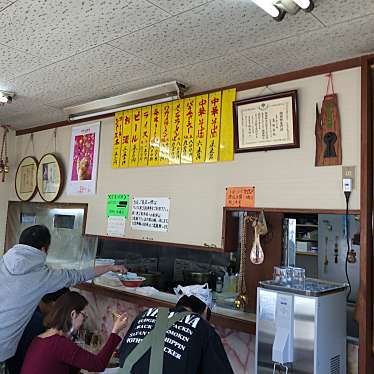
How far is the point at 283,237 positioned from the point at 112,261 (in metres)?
1.69

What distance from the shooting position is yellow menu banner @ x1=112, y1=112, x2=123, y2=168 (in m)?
3.27

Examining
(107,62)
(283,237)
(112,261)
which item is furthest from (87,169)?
(283,237)

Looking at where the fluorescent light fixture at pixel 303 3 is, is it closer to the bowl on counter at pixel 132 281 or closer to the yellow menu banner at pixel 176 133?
the yellow menu banner at pixel 176 133

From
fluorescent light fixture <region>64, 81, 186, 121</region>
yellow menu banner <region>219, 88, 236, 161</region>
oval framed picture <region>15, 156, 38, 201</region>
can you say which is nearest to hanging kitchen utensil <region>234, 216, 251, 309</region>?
yellow menu banner <region>219, 88, 236, 161</region>

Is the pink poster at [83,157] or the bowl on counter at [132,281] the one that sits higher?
the pink poster at [83,157]

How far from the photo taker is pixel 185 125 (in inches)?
110

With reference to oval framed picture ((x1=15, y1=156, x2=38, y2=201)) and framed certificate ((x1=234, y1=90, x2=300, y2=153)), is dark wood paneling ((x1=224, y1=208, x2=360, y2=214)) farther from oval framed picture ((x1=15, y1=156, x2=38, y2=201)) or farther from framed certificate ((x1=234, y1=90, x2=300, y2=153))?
oval framed picture ((x1=15, y1=156, x2=38, y2=201))

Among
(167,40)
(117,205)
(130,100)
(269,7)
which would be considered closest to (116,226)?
(117,205)

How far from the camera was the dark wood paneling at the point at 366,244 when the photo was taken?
6.29 feet

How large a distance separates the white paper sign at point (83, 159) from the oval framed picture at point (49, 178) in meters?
0.13

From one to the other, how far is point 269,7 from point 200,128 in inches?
45.8

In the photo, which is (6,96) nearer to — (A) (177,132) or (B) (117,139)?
(B) (117,139)

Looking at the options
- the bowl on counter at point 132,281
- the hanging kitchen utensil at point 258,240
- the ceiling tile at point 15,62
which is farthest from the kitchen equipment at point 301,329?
the ceiling tile at point 15,62

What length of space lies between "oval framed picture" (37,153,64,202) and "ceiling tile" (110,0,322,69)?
6.43ft
